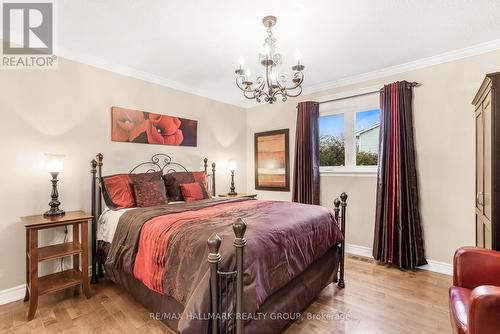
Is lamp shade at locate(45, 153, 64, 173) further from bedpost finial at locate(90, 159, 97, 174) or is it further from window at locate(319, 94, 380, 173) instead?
window at locate(319, 94, 380, 173)

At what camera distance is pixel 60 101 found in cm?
265

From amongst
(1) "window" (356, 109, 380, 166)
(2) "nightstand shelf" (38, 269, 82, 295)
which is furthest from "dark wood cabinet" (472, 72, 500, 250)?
(2) "nightstand shelf" (38, 269, 82, 295)

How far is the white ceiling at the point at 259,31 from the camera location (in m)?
2.01

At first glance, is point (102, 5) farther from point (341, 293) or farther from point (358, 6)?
point (341, 293)

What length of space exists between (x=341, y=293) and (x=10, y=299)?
3.23 metres

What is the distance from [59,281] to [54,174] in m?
1.03

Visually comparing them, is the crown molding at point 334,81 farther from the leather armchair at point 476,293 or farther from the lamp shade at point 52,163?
the leather armchair at point 476,293

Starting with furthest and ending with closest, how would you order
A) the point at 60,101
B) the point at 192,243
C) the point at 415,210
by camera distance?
the point at 415,210 < the point at 60,101 < the point at 192,243

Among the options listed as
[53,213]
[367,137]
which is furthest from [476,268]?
[53,213]

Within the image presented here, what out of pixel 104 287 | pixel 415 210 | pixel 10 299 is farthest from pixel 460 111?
pixel 10 299

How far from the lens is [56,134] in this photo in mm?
2623

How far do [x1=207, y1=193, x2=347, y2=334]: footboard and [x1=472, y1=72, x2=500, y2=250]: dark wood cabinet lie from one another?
177cm

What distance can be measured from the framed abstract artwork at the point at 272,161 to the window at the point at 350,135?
0.67 m

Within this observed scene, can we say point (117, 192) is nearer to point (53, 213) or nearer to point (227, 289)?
point (53, 213)
